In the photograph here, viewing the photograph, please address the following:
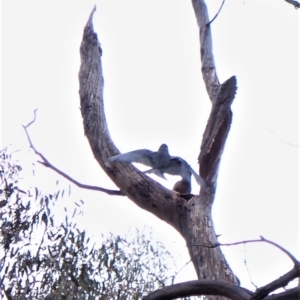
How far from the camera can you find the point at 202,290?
4.74ft

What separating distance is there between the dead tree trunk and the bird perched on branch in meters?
0.05

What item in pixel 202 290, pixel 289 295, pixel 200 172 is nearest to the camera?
pixel 289 295

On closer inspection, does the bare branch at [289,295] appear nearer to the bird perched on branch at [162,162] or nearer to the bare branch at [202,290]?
the bare branch at [202,290]

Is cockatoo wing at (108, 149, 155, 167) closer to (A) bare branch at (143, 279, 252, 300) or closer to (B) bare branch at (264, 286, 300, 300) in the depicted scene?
(A) bare branch at (143, 279, 252, 300)

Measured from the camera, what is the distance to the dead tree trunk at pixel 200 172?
252cm

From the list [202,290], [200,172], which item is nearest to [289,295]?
[202,290]

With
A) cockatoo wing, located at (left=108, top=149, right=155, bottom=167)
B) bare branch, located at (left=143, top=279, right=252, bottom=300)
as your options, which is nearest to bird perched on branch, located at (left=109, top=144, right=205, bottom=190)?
cockatoo wing, located at (left=108, top=149, right=155, bottom=167)

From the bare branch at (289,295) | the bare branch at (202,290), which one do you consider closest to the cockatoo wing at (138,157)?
the bare branch at (202,290)

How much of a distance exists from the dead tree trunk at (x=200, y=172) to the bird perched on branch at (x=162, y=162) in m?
0.05

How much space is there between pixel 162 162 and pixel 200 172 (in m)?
0.18

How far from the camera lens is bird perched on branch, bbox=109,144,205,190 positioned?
2.78 metres

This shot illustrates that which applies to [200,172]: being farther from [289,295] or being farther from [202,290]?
[289,295]

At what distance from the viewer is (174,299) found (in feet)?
4.98

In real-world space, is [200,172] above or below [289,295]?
above
